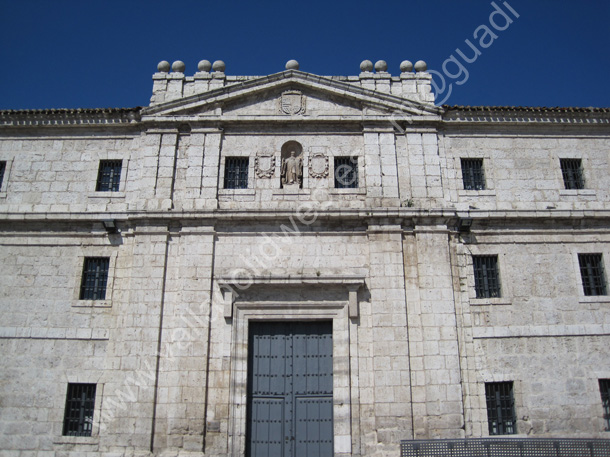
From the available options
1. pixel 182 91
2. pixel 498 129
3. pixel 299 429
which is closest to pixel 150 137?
pixel 182 91

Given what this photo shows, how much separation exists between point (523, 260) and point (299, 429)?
6.84 meters

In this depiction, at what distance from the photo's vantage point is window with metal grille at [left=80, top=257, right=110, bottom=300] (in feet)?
44.1

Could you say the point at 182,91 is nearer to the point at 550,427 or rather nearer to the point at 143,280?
the point at 143,280

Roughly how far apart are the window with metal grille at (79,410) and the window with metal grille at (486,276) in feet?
31.5

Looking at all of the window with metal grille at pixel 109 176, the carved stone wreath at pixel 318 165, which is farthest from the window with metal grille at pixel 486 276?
the window with metal grille at pixel 109 176

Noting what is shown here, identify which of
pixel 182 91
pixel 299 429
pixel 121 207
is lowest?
pixel 299 429

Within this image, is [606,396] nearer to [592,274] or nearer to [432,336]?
[592,274]

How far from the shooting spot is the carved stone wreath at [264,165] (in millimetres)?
13984

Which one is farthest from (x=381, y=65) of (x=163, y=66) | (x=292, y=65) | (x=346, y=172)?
(x=163, y=66)

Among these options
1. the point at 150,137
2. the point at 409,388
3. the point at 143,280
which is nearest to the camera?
the point at 409,388

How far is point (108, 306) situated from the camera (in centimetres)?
1312

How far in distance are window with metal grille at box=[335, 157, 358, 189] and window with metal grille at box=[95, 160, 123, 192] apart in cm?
576

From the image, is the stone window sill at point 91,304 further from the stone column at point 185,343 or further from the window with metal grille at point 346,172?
the window with metal grille at point 346,172

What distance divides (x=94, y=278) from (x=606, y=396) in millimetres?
12630
